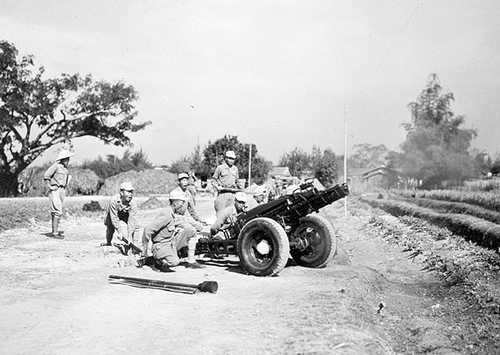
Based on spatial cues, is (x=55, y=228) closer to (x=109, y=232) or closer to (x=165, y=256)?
(x=109, y=232)

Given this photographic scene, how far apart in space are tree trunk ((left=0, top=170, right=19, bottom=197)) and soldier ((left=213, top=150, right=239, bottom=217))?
20.5 metres

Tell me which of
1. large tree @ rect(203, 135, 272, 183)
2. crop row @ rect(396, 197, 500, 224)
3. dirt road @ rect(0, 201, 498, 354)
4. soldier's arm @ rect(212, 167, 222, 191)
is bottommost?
dirt road @ rect(0, 201, 498, 354)

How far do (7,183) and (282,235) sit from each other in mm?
24297

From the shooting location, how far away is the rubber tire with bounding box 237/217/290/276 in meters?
7.67

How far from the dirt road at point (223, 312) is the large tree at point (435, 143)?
197ft

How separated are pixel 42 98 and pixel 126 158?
72.3ft

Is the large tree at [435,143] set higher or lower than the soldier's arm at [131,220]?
higher

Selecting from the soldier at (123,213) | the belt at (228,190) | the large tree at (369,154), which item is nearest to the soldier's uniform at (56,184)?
the soldier at (123,213)

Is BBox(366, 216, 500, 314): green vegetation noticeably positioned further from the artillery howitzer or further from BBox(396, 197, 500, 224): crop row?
BBox(396, 197, 500, 224): crop row

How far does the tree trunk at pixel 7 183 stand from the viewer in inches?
1100

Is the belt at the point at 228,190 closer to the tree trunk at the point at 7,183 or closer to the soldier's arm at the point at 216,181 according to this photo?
the soldier's arm at the point at 216,181

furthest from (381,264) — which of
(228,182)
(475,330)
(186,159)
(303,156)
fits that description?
(303,156)

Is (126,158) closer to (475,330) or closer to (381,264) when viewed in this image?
(381,264)

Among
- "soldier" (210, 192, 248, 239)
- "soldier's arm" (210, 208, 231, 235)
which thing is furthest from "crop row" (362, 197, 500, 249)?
"soldier's arm" (210, 208, 231, 235)
